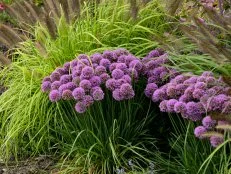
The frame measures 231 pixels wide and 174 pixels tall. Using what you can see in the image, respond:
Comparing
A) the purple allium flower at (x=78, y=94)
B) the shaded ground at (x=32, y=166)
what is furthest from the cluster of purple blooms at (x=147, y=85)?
the shaded ground at (x=32, y=166)

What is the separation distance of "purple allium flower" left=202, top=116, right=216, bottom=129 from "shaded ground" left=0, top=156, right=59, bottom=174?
127cm

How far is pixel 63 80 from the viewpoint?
12.2ft

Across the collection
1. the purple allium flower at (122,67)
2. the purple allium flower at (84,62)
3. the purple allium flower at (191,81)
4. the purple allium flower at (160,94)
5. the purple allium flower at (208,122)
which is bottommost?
the purple allium flower at (208,122)

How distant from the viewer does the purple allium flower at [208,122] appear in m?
3.16

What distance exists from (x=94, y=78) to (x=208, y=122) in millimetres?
856

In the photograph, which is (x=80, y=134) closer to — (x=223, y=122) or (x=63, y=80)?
(x=63, y=80)

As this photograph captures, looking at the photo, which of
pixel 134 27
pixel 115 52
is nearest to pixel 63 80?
pixel 115 52

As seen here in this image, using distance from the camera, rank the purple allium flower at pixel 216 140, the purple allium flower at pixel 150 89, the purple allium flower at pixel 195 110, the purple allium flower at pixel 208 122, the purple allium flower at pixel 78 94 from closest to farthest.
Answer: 1. the purple allium flower at pixel 216 140
2. the purple allium flower at pixel 208 122
3. the purple allium flower at pixel 195 110
4. the purple allium flower at pixel 78 94
5. the purple allium flower at pixel 150 89

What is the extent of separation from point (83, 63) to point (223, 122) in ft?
4.14

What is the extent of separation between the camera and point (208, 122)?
10.4 ft

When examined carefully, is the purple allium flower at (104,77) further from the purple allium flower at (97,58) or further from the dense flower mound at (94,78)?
the purple allium flower at (97,58)

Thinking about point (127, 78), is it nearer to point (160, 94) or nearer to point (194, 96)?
point (160, 94)

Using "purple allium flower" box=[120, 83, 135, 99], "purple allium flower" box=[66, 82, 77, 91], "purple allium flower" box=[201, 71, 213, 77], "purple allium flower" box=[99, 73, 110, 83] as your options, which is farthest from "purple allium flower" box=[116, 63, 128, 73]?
"purple allium flower" box=[201, 71, 213, 77]

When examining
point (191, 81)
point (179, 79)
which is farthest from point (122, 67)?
point (191, 81)
